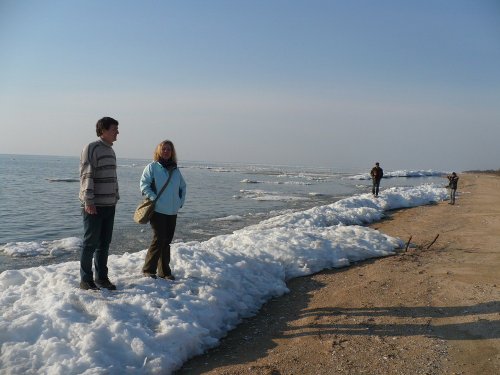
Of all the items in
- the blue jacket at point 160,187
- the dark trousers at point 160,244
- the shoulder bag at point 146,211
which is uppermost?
the blue jacket at point 160,187

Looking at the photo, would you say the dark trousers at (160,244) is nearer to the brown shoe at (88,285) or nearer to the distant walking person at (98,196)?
the distant walking person at (98,196)

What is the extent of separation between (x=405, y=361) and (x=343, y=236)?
6.01 metres

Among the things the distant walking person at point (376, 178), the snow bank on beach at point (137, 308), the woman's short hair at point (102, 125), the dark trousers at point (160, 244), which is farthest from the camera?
the distant walking person at point (376, 178)

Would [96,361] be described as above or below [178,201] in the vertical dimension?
below

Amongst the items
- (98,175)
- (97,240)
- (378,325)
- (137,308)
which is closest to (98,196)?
(98,175)

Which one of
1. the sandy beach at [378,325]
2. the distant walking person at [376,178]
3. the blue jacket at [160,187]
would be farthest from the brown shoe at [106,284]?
Result: the distant walking person at [376,178]

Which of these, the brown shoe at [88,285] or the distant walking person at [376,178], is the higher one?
the distant walking person at [376,178]

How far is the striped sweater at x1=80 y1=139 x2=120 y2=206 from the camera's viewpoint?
4805mm

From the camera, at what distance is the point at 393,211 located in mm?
19734

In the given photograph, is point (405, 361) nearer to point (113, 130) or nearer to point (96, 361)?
point (96, 361)

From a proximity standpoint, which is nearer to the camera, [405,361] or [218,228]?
[405,361]

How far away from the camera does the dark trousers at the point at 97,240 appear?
4.92m

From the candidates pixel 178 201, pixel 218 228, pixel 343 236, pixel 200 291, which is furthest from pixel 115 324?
pixel 218 228

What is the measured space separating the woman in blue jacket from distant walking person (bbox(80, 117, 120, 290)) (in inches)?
24.3
